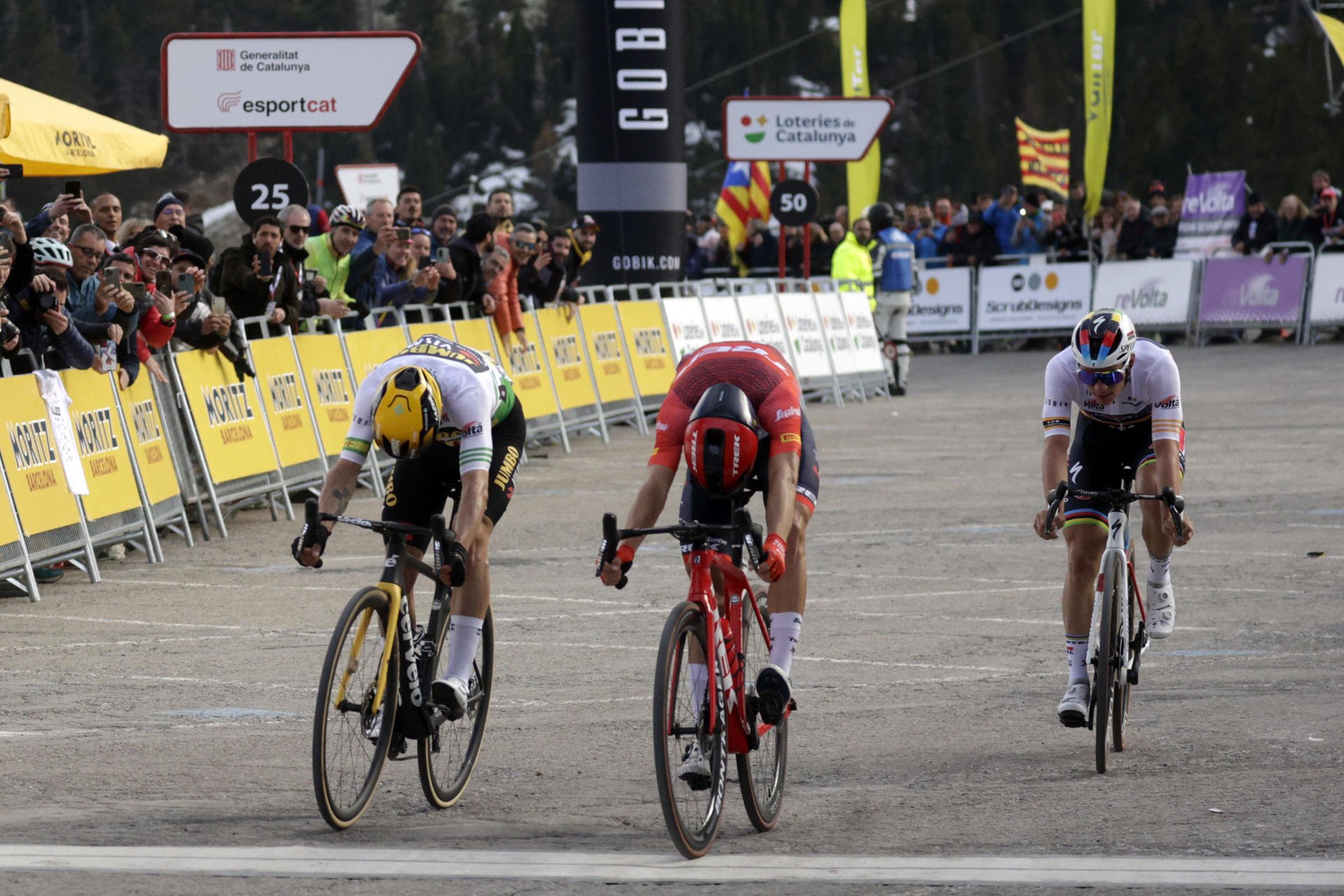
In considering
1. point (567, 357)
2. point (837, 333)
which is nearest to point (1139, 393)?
point (567, 357)

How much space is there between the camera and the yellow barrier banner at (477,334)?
18.5 meters

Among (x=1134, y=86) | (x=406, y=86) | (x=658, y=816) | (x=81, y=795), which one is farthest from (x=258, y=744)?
(x=406, y=86)

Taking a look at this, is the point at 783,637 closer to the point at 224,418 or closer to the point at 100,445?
the point at 100,445

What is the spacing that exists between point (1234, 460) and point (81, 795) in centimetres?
1338

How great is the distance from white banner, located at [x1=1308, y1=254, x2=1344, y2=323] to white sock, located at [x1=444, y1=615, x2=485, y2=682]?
83.5 feet

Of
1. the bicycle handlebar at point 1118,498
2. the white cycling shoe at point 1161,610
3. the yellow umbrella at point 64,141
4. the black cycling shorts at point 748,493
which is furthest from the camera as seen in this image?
the yellow umbrella at point 64,141

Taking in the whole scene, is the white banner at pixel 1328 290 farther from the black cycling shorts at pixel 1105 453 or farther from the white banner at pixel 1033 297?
the black cycling shorts at pixel 1105 453

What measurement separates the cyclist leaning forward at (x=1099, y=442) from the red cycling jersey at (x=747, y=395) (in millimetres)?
1400

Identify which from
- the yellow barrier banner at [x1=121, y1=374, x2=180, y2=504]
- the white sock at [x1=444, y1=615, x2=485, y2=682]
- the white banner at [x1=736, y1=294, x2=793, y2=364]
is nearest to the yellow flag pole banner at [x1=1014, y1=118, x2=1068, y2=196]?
the white banner at [x1=736, y1=294, x2=793, y2=364]

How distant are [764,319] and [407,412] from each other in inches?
728

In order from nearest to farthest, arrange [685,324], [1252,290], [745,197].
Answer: [685,324] → [1252,290] → [745,197]

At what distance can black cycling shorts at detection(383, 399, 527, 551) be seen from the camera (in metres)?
7.19

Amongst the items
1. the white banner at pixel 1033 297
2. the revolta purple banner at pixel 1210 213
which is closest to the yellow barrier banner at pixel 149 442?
the white banner at pixel 1033 297

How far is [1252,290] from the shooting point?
31688mm
